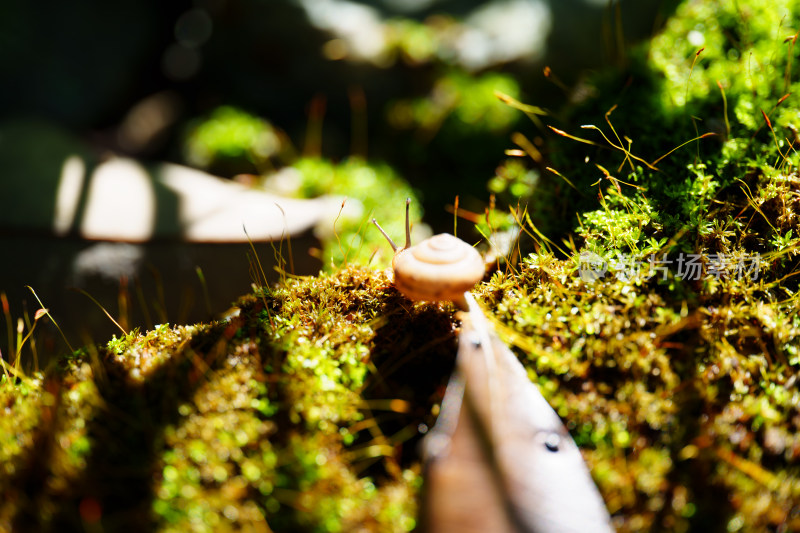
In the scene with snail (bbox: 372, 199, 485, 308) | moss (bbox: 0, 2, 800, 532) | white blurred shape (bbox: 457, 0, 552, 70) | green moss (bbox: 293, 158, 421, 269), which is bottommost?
green moss (bbox: 293, 158, 421, 269)

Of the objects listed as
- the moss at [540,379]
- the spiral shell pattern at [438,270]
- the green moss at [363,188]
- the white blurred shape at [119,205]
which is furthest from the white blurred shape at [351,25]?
the spiral shell pattern at [438,270]

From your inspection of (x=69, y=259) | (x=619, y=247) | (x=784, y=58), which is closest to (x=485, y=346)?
(x=619, y=247)

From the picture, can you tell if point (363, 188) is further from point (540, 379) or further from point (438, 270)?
point (540, 379)

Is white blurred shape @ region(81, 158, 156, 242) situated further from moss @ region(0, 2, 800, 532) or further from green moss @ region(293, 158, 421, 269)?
moss @ region(0, 2, 800, 532)

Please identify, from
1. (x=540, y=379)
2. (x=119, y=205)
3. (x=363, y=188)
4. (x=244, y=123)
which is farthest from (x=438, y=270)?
(x=244, y=123)

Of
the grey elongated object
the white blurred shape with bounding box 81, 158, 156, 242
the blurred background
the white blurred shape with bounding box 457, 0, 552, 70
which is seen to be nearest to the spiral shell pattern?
the grey elongated object

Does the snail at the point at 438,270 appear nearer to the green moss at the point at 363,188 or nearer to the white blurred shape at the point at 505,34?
the green moss at the point at 363,188
